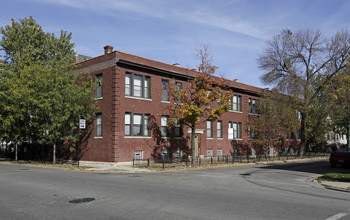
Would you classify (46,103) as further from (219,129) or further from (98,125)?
(219,129)

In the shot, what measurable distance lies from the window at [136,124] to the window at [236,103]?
14.1 m

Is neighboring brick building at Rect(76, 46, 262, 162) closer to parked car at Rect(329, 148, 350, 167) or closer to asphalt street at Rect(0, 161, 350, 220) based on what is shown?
parked car at Rect(329, 148, 350, 167)

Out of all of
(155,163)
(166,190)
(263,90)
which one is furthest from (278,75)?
(166,190)

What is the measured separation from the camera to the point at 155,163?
2814 centimetres

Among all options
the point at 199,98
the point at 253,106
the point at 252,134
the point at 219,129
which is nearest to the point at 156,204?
the point at 199,98

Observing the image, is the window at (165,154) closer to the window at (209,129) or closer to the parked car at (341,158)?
the window at (209,129)

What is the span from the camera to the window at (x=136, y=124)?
2714cm

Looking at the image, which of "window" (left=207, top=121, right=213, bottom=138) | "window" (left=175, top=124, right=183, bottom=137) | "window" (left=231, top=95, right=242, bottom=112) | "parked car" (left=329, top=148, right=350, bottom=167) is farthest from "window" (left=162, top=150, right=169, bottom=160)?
"parked car" (left=329, top=148, right=350, bottom=167)

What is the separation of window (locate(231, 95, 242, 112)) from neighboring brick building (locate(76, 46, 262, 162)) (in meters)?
8.45

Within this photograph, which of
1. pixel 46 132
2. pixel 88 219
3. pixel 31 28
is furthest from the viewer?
pixel 31 28

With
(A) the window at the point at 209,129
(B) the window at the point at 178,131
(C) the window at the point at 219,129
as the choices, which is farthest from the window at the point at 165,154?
(C) the window at the point at 219,129

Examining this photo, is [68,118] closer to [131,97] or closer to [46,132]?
[46,132]

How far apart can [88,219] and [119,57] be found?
812 inches

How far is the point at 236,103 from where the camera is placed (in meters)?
39.8
